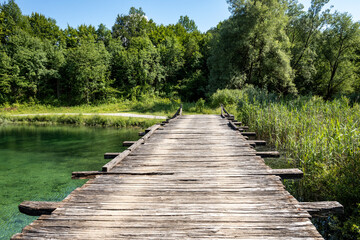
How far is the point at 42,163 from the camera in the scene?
9945 millimetres

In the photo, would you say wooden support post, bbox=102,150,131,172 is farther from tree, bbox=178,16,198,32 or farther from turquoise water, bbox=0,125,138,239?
tree, bbox=178,16,198,32

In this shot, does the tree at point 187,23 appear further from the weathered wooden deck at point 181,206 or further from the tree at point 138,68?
the weathered wooden deck at point 181,206

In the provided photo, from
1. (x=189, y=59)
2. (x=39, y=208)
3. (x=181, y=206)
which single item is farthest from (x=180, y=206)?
(x=189, y=59)

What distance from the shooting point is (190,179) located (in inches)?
125

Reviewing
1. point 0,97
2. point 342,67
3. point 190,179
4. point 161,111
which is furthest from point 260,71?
point 0,97

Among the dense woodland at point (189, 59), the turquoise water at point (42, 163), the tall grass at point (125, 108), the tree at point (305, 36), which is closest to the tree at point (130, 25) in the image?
the dense woodland at point (189, 59)

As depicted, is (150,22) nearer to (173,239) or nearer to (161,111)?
(161,111)

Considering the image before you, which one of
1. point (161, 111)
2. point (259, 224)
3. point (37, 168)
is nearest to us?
point (259, 224)

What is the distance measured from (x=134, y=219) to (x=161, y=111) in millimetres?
22539

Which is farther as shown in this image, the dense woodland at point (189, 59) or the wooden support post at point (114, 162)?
the dense woodland at point (189, 59)

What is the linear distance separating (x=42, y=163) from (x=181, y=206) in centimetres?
975

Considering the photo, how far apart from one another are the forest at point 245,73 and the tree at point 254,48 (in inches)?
4.3

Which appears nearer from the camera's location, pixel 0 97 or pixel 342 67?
pixel 342 67

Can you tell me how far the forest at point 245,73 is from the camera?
16.2 feet
